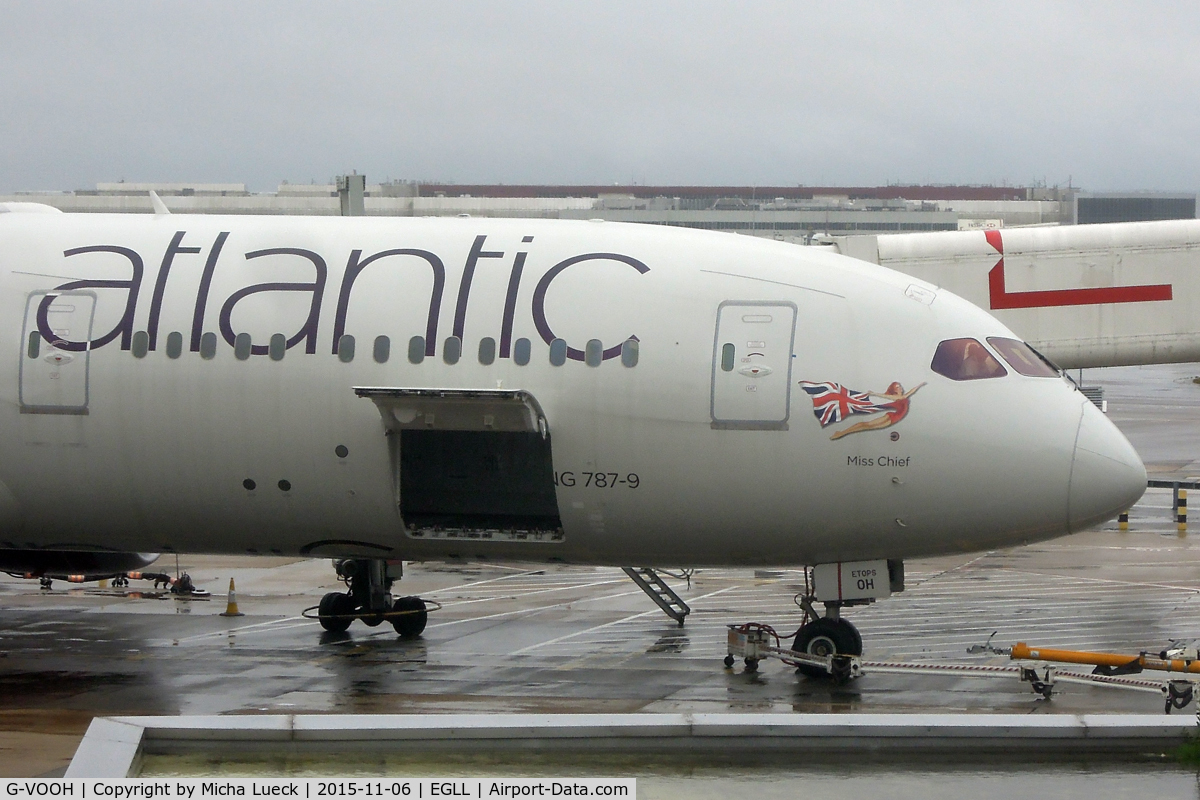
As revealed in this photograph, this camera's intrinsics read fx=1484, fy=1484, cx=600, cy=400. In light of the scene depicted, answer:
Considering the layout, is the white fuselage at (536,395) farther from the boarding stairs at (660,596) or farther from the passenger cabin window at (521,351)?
the boarding stairs at (660,596)

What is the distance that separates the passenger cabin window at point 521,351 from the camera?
1858 cm

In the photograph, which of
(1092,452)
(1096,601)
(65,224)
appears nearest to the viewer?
(1092,452)

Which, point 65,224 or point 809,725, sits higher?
point 65,224

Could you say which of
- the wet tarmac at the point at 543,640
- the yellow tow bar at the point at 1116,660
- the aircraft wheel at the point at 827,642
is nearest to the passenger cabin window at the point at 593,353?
the wet tarmac at the point at 543,640

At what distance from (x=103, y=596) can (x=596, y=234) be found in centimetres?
1502

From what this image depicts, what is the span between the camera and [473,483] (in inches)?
778

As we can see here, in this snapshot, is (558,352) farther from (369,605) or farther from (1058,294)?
(1058,294)

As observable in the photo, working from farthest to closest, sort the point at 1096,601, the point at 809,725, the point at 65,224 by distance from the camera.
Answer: the point at 1096,601 → the point at 65,224 → the point at 809,725

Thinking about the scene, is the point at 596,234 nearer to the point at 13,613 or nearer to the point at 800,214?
the point at 13,613

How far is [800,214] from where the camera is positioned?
5984 inches

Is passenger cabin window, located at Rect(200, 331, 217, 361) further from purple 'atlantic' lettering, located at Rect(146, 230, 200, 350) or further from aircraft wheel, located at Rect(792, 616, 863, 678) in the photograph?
aircraft wheel, located at Rect(792, 616, 863, 678)

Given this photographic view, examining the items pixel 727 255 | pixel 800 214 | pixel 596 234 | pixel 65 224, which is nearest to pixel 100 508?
pixel 65 224

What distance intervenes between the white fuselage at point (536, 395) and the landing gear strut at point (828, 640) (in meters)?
1.20

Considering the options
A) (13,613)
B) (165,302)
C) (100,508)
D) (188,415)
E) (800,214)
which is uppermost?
(800,214)
